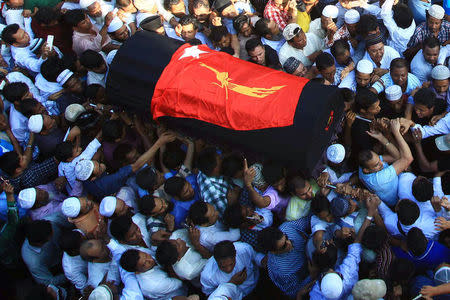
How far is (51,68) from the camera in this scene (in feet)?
15.4

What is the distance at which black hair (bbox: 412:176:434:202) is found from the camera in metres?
3.36

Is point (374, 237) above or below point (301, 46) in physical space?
below

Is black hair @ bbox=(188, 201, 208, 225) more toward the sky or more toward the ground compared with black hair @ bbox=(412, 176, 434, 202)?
more toward the ground

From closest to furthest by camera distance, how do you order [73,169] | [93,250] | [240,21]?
[93,250]
[73,169]
[240,21]

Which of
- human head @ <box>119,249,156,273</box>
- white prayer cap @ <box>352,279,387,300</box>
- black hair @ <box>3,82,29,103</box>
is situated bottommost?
human head @ <box>119,249,156,273</box>

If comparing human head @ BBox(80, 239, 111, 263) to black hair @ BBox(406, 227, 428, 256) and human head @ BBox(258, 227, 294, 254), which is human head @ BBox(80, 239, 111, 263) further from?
black hair @ BBox(406, 227, 428, 256)

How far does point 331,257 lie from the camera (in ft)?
10.6

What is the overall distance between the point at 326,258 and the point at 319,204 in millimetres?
486

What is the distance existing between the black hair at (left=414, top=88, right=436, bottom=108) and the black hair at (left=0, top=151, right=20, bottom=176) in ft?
12.8

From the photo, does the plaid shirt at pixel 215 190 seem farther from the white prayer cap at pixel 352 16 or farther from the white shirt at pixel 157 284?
the white prayer cap at pixel 352 16

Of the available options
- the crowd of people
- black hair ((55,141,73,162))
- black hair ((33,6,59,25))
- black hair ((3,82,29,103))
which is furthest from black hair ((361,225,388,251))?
black hair ((33,6,59,25))

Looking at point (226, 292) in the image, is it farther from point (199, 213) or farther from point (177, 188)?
point (177, 188)

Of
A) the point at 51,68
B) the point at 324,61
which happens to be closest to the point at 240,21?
the point at 324,61

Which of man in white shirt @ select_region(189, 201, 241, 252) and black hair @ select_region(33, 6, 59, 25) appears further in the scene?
black hair @ select_region(33, 6, 59, 25)
